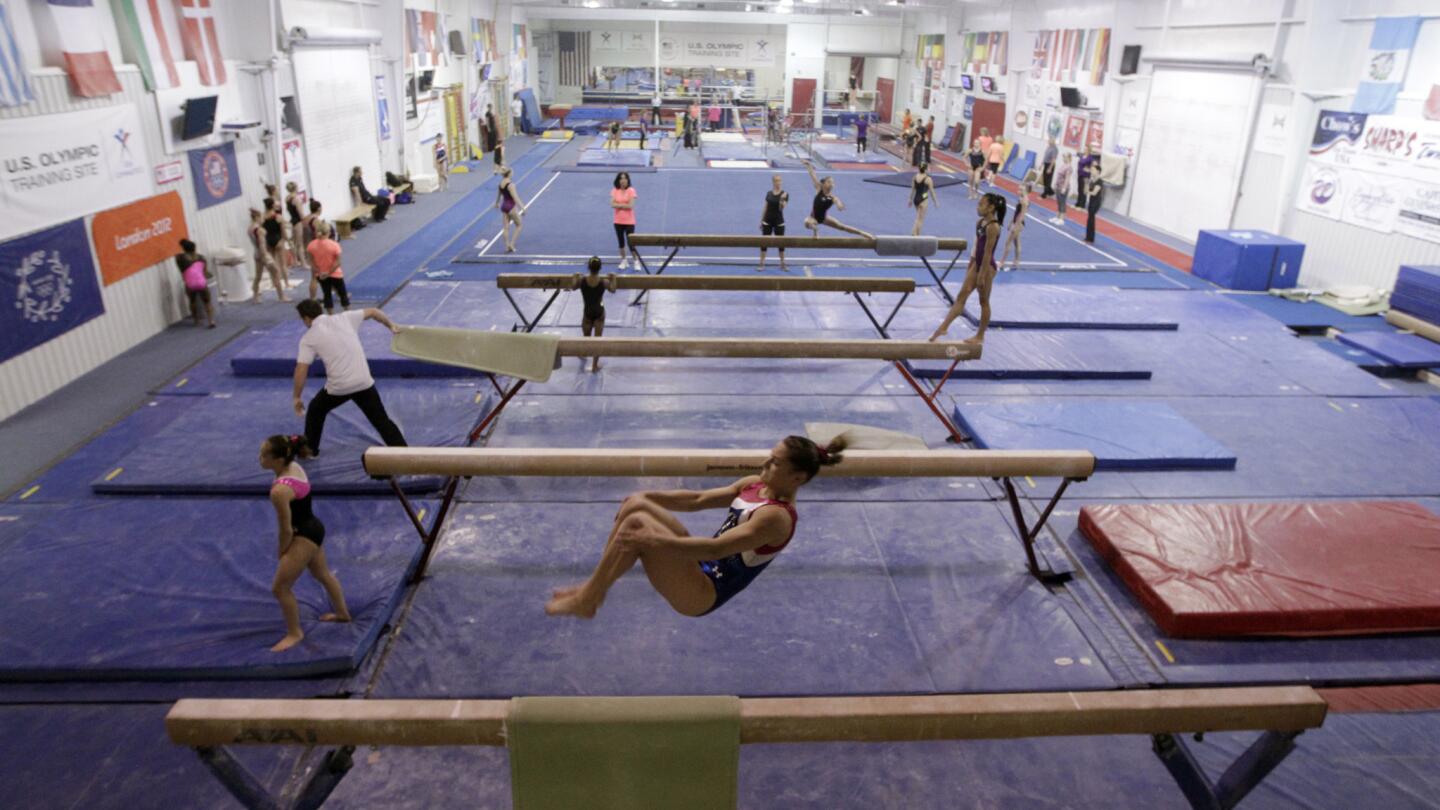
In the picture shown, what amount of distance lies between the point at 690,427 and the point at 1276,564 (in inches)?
187

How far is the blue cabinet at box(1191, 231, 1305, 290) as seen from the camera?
13.5 metres

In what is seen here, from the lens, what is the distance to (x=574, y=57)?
4041cm

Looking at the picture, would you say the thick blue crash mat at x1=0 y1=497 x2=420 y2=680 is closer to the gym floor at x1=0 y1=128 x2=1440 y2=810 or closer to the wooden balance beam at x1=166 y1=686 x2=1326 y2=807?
the gym floor at x1=0 y1=128 x2=1440 y2=810

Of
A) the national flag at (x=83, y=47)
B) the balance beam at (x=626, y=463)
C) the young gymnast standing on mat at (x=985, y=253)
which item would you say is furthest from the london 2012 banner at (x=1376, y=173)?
the national flag at (x=83, y=47)

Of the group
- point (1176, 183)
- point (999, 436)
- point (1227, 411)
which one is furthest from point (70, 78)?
point (1176, 183)

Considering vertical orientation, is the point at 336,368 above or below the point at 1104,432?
above

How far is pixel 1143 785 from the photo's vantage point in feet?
13.6

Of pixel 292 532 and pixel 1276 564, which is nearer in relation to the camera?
pixel 292 532

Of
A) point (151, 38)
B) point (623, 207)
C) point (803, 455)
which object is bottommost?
point (623, 207)

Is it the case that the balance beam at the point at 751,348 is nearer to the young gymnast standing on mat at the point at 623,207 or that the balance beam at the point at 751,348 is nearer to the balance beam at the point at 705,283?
the balance beam at the point at 705,283

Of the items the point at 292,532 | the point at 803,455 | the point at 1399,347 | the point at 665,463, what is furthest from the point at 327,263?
the point at 1399,347

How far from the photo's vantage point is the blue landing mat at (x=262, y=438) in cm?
651

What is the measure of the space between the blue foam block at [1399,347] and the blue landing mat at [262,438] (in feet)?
35.2

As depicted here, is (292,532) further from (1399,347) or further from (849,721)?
(1399,347)
